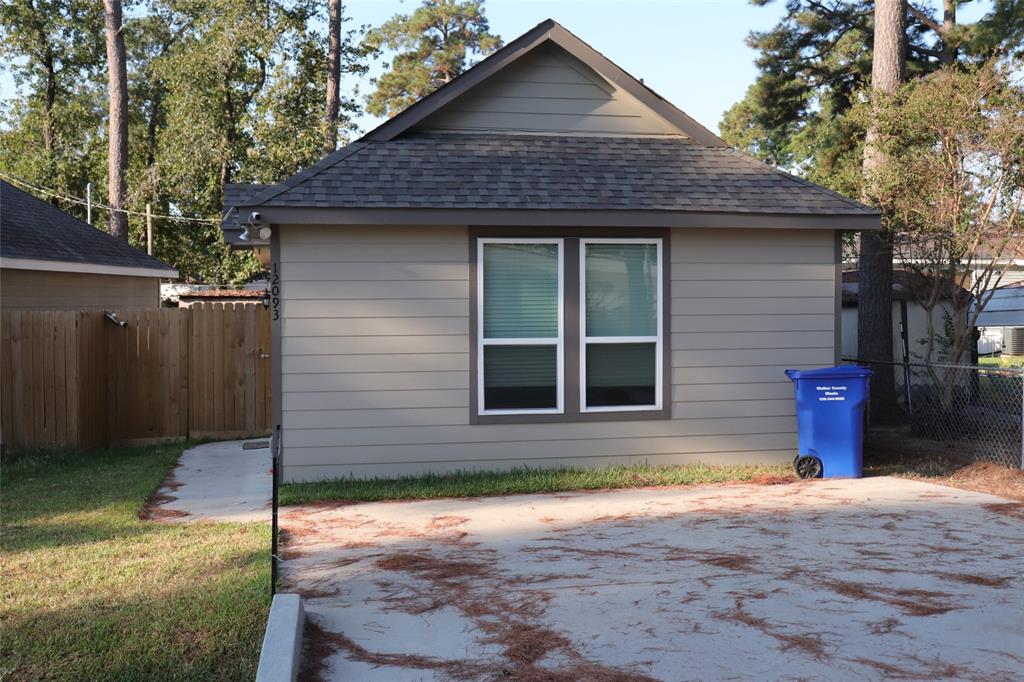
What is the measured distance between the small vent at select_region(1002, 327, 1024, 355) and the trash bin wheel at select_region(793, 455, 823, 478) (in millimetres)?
24587

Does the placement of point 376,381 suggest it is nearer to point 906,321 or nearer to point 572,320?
point 572,320

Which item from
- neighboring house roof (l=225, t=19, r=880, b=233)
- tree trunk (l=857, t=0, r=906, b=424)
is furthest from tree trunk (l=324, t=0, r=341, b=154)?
neighboring house roof (l=225, t=19, r=880, b=233)

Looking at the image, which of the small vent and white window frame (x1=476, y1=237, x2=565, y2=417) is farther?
the small vent

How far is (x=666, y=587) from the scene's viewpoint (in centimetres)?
589

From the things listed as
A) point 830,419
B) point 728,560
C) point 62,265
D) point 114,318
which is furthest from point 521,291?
point 62,265

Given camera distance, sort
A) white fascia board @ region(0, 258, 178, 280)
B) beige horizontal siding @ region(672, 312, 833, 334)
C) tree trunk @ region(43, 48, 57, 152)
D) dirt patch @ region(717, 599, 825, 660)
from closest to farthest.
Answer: dirt patch @ region(717, 599, 825, 660) < beige horizontal siding @ region(672, 312, 833, 334) < white fascia board @ region(0, 258, 178, 280) < tree trunk @ region(43, 48, 57, 152)

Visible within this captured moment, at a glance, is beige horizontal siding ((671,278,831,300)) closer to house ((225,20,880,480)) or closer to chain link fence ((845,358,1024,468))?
house ((225,20,880,480))

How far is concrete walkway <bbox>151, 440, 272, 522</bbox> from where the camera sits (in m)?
8.40

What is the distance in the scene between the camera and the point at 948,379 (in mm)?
12055

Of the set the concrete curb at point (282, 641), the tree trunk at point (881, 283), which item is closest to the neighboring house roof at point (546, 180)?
the tree trunk at point (881, 283)

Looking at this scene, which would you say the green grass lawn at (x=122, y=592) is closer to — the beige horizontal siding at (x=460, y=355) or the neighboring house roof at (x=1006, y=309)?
the beige horizontal siding at (x=460, y=355)

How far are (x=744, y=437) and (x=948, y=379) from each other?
343 centimetres

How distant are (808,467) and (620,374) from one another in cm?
204

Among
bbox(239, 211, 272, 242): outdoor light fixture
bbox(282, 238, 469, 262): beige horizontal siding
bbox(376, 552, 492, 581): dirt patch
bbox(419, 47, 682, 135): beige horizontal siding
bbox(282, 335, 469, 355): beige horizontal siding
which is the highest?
bbox(419, 47, 682, 135): beige horizontal siding
